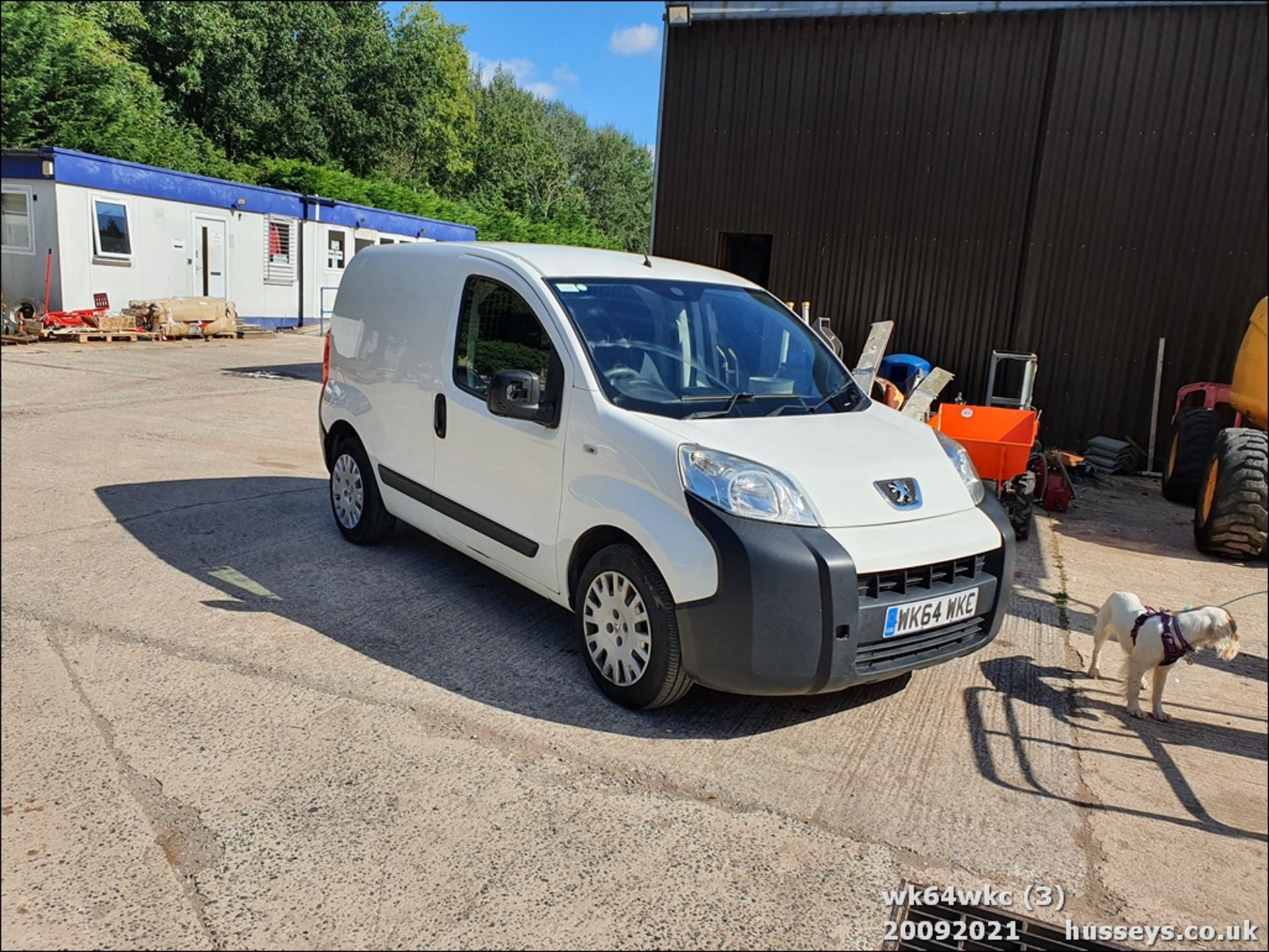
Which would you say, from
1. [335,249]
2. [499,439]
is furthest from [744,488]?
[335,249]

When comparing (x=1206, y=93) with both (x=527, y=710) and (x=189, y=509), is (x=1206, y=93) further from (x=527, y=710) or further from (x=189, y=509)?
(x=189, y=509)

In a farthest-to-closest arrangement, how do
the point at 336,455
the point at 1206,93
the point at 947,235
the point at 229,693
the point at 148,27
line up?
the point at 148,27, the point at 947,235, the point at 336,455, the point at 229,693, the point at 1206,93

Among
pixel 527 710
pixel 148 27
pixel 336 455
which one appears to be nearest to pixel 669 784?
pixel 527 710

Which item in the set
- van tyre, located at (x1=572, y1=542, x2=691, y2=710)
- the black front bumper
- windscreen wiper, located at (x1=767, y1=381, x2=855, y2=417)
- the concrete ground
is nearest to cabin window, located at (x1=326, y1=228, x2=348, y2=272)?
the concrete ground

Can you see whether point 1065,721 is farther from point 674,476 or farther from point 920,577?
point 674,476

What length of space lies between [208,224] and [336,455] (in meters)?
15.8

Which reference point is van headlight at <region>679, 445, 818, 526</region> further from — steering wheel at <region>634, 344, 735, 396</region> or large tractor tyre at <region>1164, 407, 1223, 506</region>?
large tractor tyre at <region>1164, 407, 1223, 506</region>

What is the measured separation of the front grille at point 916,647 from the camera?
3.52m

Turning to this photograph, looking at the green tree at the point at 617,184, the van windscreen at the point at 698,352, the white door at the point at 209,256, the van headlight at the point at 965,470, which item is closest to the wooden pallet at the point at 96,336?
the white door at the point at 209,256

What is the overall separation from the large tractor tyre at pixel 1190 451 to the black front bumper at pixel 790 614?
20.5 feet

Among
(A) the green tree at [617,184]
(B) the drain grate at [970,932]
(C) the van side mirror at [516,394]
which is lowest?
(B) the drain grate at [970,932]

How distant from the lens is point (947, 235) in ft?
37.0

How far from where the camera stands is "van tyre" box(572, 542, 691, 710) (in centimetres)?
362

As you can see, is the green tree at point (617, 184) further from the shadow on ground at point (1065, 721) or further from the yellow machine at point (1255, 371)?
the shadow on ground at point (1065, 721)
